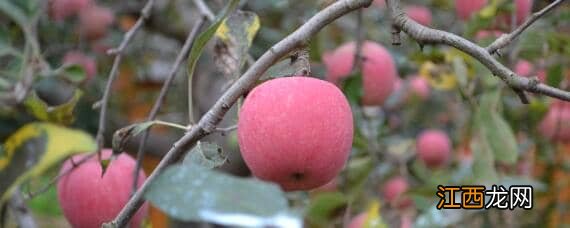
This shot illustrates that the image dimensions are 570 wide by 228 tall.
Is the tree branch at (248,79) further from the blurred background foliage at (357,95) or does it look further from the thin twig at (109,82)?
the thin twig at (109,82)

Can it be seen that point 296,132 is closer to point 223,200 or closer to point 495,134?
point 223,200

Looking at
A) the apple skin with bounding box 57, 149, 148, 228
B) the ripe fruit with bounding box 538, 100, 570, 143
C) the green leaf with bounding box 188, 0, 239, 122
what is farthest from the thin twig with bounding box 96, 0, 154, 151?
the ripe fruit with bounding box 538, 100, 570, 143

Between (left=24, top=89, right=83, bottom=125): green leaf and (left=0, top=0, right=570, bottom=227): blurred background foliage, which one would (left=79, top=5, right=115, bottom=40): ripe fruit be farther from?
(left=24, top=89, right=83, bottom=125): green leaf

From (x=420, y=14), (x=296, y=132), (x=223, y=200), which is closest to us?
(x=223, y=200)

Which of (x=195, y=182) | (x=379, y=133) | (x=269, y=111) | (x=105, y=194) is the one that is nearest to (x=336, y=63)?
(x=379, y=133)

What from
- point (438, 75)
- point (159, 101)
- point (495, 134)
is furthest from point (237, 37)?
point (438, 75)
